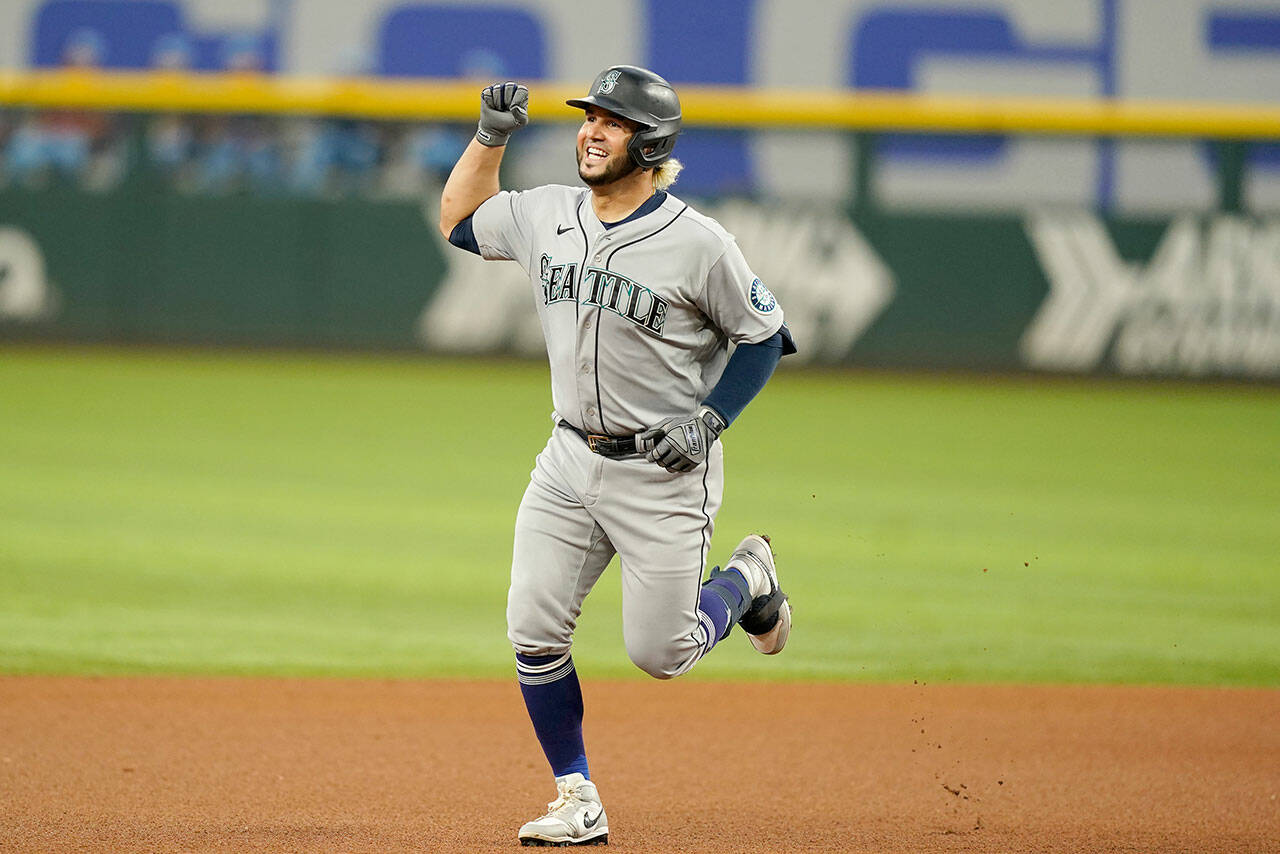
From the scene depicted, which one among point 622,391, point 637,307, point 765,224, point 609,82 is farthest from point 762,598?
point 765,224

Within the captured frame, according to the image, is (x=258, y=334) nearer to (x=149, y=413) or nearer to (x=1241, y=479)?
(x=149, y=413)

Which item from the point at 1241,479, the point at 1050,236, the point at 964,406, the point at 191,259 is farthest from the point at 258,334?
the point at 1241,479

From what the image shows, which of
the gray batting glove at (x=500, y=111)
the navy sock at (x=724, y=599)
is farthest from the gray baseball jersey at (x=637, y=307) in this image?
the navy sock at (x=724, y=599)

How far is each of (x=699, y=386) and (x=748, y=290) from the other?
28 cm

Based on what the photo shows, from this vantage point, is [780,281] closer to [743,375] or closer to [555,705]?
[743,375]

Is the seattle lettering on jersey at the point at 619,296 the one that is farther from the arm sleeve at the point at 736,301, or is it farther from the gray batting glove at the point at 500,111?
the gray batting glove at the point at 500,111

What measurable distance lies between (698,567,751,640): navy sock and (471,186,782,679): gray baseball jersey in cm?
10

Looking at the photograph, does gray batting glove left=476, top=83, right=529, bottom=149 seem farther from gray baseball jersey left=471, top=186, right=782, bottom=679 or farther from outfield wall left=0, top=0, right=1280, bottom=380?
outfield wall left=0, top=0, right=1280, bottom=380

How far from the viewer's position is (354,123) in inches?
577

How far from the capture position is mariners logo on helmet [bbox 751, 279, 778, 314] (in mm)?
3895

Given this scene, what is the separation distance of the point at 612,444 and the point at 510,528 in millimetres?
4567

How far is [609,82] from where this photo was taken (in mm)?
3881

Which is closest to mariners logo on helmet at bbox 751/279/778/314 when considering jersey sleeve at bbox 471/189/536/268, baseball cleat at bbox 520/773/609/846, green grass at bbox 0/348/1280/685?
jersey sleeve at bbox 471/189/536/268

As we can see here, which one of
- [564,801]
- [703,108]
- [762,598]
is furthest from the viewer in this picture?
[703,108]
